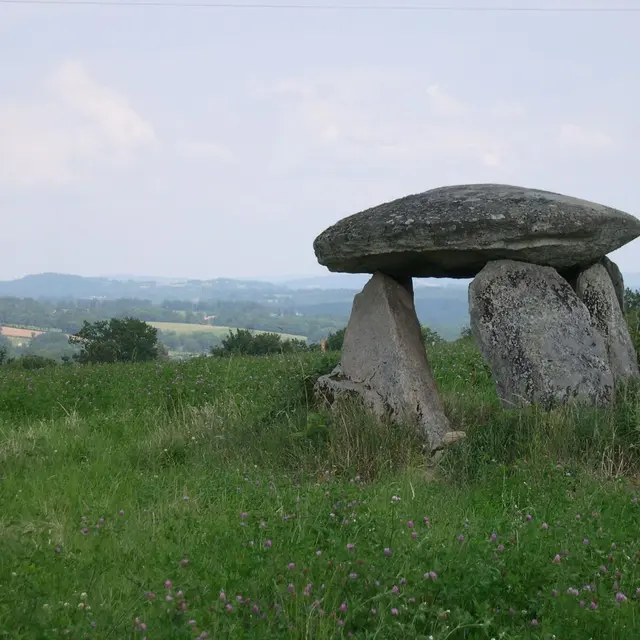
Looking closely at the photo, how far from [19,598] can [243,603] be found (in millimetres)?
1162

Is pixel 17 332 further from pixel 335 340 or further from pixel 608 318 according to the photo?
pixel 608 318

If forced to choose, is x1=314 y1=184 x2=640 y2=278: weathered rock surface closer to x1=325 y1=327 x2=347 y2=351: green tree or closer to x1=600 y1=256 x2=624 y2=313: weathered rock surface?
x1=600 y1=256 x2=624 y2=313: weathered rock surface

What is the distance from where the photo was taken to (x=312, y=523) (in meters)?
5.59

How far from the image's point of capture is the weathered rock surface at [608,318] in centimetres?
1009

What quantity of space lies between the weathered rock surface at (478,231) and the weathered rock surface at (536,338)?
290 mm

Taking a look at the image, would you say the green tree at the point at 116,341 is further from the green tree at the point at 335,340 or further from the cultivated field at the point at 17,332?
the cultivated field at the point at 17,332

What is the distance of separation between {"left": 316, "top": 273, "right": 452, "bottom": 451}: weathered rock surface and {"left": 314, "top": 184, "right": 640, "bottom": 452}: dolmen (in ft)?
0.05

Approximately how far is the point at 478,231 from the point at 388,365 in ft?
5.98

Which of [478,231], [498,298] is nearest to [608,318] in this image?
[498,298]

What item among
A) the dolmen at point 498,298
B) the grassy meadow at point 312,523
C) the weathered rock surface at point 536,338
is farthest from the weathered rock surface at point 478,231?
the grassy meadow at point 312,523

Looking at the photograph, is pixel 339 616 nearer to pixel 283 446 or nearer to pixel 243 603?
pixel 243 603

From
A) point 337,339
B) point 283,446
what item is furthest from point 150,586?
point 337,339

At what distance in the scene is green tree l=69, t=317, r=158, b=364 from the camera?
26703 millimetres

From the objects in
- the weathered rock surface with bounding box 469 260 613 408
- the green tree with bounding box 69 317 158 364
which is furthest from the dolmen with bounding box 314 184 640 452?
the green tree with bounding box 69 317 158 364
